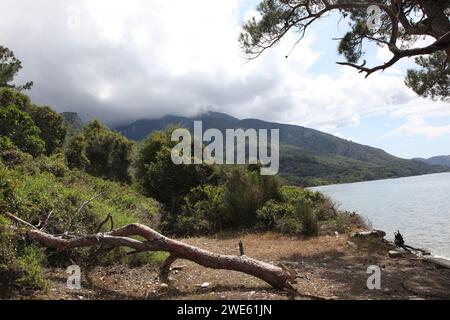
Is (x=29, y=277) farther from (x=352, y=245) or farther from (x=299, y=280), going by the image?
(x=352, y=245)

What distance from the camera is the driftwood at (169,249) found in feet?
21.9

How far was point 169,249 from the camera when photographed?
7195mm

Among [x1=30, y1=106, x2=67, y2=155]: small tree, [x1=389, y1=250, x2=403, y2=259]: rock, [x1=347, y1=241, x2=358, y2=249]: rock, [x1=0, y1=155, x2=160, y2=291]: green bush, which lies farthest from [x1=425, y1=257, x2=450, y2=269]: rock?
[x1=30, y1=106, x2=67, y2=155]: small tree

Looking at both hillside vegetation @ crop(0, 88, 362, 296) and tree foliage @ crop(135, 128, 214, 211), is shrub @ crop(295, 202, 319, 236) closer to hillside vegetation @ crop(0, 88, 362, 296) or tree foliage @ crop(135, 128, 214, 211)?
hillside vegetation @ crop(0, 88, 362, 296)

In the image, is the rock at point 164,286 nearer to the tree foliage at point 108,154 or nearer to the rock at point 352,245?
the rock at point 352,245

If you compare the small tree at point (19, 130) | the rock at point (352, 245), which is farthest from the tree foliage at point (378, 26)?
the small tree at point (19, 130)

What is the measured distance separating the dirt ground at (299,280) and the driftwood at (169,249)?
10.9 inches

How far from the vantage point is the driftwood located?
6668 mm

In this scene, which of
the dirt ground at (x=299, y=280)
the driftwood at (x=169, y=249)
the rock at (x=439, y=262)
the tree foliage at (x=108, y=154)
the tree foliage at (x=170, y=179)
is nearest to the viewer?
the dirt ground at (x=299, y=280)

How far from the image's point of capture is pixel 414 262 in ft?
32.1

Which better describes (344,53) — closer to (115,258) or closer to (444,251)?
(115,258)
